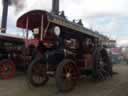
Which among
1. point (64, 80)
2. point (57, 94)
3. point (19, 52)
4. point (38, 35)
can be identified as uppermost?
point (38, 35)

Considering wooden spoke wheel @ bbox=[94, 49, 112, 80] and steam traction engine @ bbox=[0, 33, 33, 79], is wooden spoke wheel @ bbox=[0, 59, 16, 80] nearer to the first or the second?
steam traction engine @ bbox=[0, 33, 33, 79]

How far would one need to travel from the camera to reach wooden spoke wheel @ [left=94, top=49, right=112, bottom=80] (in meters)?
7.39

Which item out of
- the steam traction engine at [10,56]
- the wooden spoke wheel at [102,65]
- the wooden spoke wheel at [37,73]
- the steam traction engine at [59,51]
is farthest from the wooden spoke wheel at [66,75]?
the steam traction engine at [10,56]

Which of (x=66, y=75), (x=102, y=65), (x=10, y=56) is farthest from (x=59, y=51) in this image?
(x=10, y=56)

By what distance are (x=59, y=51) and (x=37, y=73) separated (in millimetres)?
1160

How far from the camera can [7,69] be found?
8.85m

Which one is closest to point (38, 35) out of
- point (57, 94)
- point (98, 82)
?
point (57, 94)

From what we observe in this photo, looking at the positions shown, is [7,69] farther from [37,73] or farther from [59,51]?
[59,51]

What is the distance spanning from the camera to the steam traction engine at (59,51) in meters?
5.91

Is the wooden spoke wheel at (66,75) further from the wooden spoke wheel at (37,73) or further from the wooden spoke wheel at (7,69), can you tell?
the wooden spoke wheel at (7,69)

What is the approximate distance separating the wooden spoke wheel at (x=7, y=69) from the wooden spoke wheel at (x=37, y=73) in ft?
8.01

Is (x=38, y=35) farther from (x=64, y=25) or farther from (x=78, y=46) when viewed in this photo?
(x=78, y=46)

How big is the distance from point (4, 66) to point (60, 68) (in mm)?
4068

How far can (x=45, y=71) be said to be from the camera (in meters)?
6.84
